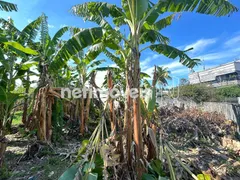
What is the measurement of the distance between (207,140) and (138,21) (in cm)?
423

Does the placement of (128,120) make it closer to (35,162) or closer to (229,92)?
(35,162)

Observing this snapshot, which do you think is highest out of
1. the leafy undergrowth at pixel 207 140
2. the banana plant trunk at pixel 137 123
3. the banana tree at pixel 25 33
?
the banana tree at pixel 25 33

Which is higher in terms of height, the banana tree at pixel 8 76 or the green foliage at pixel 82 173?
the banana tree at pixel 8 76

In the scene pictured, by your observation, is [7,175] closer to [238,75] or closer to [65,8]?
[65,8]

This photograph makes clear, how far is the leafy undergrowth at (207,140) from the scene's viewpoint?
10.8ft

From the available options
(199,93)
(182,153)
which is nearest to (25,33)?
(182,153)

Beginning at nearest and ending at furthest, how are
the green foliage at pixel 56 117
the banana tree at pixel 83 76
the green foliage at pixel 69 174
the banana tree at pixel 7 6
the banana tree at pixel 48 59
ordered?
the green foliage at pixel 69 174 → the banana tree at pixel 48 59 → the banana tree at pixel 7 6 → the green foliage at pixel 56 117 → the banana tree at pixel 83 76

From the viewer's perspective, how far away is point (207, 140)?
4996 mm

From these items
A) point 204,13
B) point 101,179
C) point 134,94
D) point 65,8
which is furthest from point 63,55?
point 204,13

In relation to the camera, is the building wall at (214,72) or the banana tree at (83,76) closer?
the banana tree at (83,76)

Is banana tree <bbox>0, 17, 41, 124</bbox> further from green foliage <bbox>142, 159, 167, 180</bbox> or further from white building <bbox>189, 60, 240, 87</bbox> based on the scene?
white building <bbox>189, 60, 240, 87</bbox>

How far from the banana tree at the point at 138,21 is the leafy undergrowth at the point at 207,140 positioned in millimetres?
1534

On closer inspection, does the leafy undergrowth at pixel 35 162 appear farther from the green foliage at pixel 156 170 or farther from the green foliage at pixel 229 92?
the green foliage at pixel 229 92

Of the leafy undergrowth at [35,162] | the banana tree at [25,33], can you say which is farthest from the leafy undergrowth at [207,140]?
the banana tree at [25,33]
